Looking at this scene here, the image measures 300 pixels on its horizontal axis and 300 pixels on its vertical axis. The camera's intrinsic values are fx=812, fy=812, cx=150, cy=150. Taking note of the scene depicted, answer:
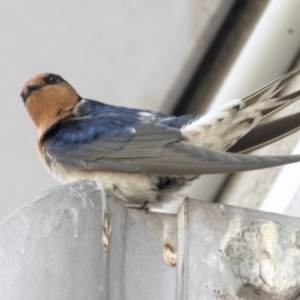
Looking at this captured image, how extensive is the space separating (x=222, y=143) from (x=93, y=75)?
0.38 m

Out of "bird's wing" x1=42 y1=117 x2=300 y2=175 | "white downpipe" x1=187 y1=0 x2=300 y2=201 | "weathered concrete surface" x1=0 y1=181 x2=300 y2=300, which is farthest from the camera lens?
"white downpipe" x1=187 y1=0 x2=300 y2=201

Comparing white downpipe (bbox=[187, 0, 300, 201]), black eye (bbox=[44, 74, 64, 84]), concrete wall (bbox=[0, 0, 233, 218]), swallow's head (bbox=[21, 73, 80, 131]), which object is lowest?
swallow's head (bbox=[21, 73, 80, 131])

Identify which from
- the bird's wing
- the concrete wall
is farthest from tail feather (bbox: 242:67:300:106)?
the concrete wall

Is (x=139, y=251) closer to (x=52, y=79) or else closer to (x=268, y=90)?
(x=268, y=90)

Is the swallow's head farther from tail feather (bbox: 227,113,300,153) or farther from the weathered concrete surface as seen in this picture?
the weathered concrete surface

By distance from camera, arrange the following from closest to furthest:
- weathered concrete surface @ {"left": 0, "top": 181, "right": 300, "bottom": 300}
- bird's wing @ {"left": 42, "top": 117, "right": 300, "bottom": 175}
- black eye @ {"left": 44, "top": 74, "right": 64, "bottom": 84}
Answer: weathered concrete surface @ {"left": 0, "top": 181, "right": 300, "bottom": 300}, bird's wing @ {"left": 42, "top": 117, "right": 300, "bottom": 175}, black eye @ {"left": 44, "top": 74, "right": 64, "bottom": 84}

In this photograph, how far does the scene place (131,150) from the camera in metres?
1.41

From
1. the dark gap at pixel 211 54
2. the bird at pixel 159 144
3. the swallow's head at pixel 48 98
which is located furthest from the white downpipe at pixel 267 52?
the swallow's head at pixel 48 98

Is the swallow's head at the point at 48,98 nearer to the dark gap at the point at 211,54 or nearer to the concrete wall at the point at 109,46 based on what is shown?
the concrete wall at the point at 109,46

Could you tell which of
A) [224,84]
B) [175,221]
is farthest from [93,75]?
[175,221]

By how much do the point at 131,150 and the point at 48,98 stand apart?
343mm

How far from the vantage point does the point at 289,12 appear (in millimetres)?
1540

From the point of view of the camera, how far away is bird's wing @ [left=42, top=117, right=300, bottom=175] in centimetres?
129

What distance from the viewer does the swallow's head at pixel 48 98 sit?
64.6 inches
